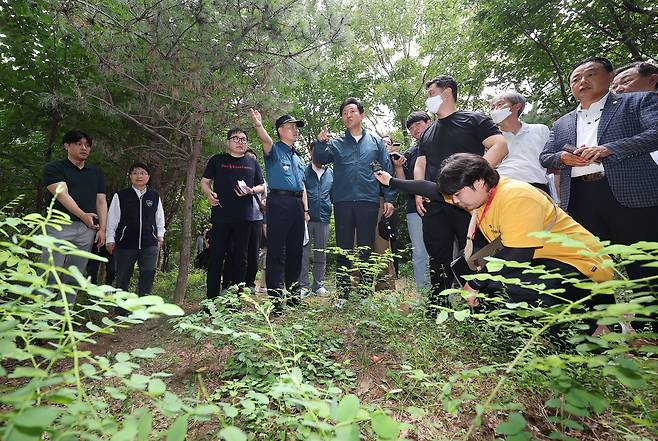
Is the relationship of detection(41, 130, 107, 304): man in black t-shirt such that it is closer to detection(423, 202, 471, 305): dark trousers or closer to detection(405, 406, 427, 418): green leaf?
detection(423, 202, 471, 305): dark trousers

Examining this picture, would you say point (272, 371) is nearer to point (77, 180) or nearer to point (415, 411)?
point (415, 411)

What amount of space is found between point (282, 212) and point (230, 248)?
3.00 ft

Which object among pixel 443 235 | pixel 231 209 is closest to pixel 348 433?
pixel 443 235

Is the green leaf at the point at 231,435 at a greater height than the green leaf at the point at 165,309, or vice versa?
the green leaf at the point at 165,309

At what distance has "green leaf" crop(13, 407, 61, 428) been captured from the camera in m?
0.68

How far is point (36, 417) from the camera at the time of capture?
0.70 meters

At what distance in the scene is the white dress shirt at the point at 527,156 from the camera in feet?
11.9

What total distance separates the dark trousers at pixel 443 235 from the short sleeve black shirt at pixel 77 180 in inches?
149

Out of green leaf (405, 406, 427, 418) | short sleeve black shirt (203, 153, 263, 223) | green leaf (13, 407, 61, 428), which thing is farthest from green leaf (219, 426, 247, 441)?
short sleeve black shirt (203, 153, 263, 223)

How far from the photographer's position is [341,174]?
13.6ft

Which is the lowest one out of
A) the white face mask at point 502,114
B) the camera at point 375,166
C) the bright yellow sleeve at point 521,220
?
the bright yellow sleeve at point 521,220

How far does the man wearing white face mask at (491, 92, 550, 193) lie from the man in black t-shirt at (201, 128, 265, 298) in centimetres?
290

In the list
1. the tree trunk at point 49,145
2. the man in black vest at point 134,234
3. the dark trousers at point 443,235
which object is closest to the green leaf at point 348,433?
the dark trousers at point 443,235

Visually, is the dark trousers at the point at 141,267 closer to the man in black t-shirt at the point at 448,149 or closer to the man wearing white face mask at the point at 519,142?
the man in black t-shirt at the point at 448,149
